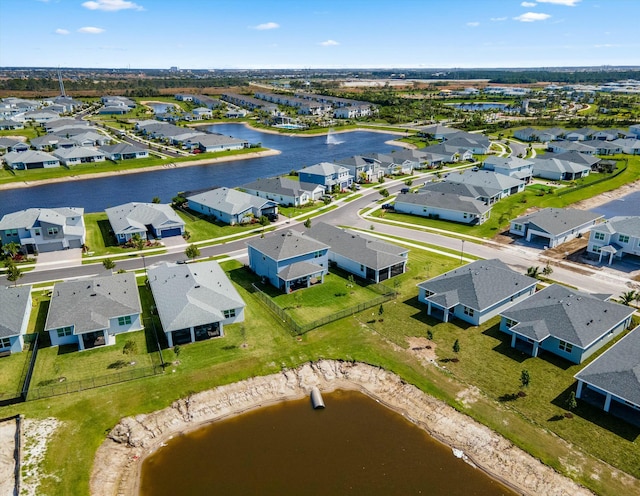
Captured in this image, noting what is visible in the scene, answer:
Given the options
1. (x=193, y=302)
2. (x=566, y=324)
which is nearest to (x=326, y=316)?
(x=193, y=302)

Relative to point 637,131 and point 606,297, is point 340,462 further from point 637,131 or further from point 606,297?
point 637,131

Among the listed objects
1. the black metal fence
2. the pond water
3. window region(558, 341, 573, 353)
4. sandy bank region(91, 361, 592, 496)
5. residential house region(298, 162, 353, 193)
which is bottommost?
sandy bank region(91, 361, 592, 496)

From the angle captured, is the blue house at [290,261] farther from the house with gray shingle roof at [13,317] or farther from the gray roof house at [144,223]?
the house with gray shingle roof at [13,317]

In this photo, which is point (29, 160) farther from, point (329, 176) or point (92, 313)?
point (92, 313)

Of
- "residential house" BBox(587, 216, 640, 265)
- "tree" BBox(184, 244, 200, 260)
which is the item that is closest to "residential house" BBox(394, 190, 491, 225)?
"residential house" BBox(587, 216, 640, 265)

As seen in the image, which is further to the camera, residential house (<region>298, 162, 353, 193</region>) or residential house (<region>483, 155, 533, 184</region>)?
residential house (<region>483, 155, 533, 184</region>)

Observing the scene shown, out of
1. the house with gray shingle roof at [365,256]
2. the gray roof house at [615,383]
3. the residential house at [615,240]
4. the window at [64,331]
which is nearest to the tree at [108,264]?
the window at [64,331]

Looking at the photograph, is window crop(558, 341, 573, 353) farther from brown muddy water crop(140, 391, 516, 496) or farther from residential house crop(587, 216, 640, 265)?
residential house crop(587, 216, 640, 265)

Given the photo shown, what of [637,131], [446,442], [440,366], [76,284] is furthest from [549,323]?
[637,131]
